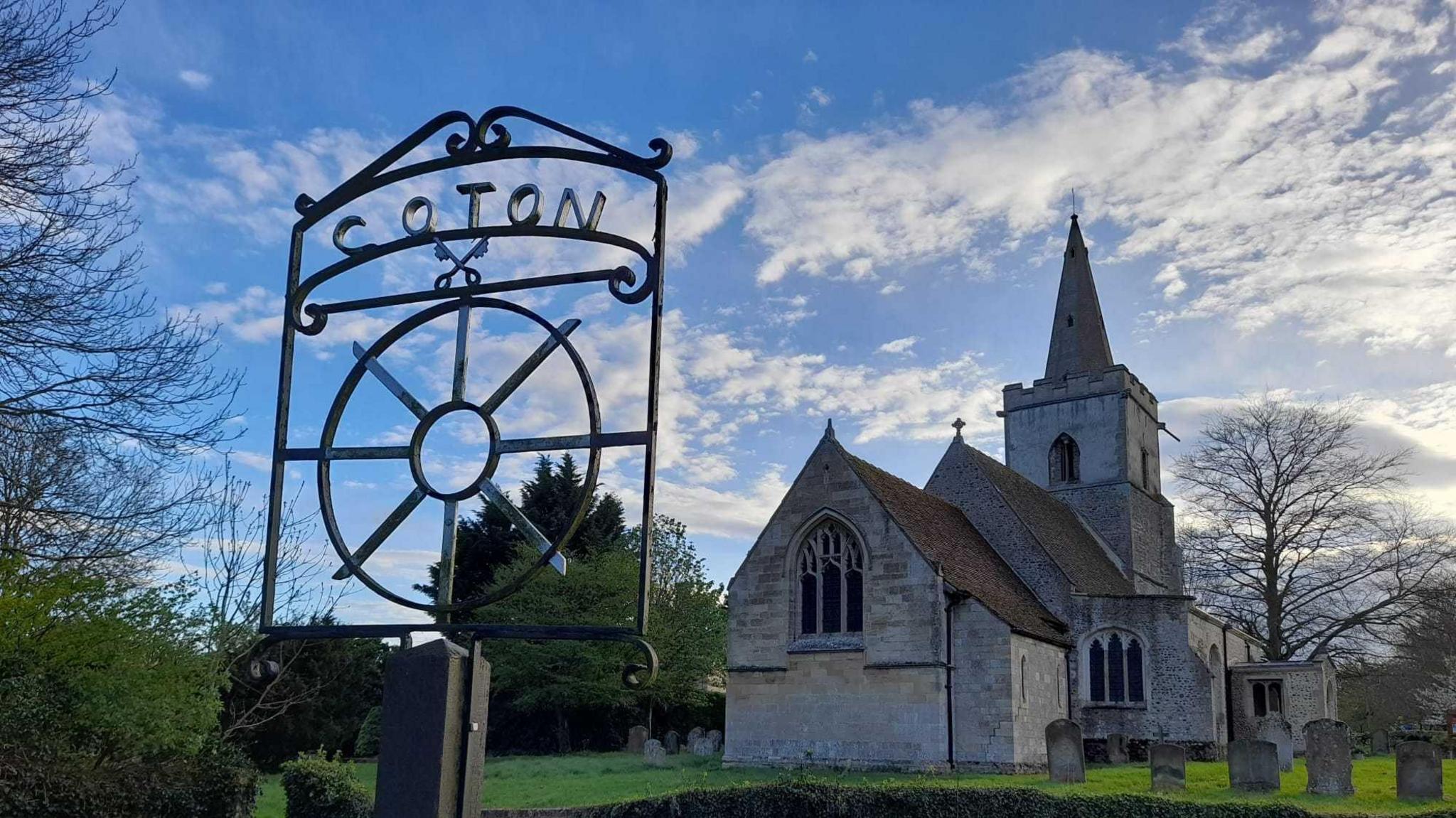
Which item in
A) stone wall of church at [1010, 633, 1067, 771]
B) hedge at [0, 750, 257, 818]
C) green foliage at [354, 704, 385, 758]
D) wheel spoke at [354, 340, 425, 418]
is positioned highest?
wheel spoke at [354, 340, 425, 418]

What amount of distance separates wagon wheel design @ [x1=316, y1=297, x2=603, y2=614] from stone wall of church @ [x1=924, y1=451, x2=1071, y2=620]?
23.6 metres

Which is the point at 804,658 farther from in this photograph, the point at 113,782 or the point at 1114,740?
the point at 113,782

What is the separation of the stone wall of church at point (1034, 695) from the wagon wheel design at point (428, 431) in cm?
1773

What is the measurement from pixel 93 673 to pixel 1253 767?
16.2 m

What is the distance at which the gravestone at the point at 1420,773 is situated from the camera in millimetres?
15688

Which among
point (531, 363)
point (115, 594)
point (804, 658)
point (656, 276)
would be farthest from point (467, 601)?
point (804, 658)

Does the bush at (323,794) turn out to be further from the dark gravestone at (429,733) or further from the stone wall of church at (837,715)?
the dark gravestone at (429,733)

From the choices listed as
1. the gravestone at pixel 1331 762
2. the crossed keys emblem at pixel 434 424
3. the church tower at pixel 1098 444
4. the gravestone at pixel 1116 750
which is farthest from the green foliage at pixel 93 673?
the church tower at pixel 1098 444

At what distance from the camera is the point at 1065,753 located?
17.6 m

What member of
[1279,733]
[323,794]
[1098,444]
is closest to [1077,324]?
[1098,444]

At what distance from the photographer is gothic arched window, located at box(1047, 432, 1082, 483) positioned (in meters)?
34.9

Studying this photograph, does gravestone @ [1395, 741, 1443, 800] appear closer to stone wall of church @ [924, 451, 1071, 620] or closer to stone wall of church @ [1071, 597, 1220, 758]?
stone wall of church @ [1071, 597, 1220, 758]

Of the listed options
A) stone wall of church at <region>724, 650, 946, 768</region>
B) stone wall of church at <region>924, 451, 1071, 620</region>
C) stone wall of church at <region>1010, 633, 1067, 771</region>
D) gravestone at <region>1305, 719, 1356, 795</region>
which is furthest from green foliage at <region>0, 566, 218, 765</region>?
stone wall of church at <region>924, 451, 1071, 620</region>

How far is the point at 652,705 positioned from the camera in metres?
36.9
